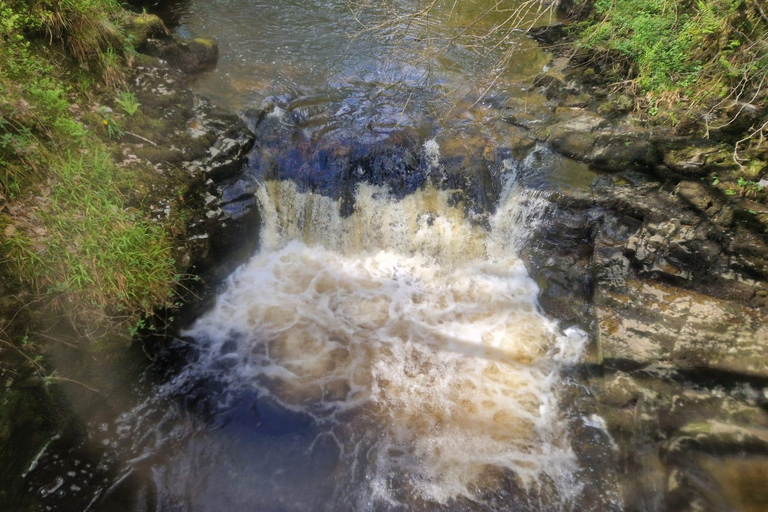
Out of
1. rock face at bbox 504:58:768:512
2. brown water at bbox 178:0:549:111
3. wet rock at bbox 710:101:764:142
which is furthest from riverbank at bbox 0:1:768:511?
brown water at bbox 178:0:549:111

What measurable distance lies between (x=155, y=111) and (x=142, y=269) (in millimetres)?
2650

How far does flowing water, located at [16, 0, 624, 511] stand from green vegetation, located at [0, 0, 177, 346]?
124 centimetres

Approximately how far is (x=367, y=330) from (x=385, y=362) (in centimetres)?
60

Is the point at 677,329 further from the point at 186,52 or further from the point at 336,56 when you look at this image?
the point at 186,52

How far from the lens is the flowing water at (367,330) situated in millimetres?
3969

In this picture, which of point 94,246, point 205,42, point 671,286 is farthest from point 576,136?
point 205,42

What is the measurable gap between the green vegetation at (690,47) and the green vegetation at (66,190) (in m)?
6.75

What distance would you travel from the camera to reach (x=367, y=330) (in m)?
5.44

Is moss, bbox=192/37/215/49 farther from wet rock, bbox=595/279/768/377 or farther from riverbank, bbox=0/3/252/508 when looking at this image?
wet rock, bbox=595/279/768/377

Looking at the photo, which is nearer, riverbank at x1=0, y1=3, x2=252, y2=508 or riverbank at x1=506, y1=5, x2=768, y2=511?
riverbank at x1=0, y1=3, x2=252, y2=508

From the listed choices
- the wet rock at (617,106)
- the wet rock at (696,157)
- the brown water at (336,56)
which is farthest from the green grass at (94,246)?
the wet rock at (617,106)

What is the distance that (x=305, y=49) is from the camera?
8.24 metres

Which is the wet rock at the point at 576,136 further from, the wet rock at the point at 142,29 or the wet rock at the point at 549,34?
the wet rock at the point at 142,29

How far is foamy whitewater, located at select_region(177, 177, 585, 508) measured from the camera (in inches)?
164
